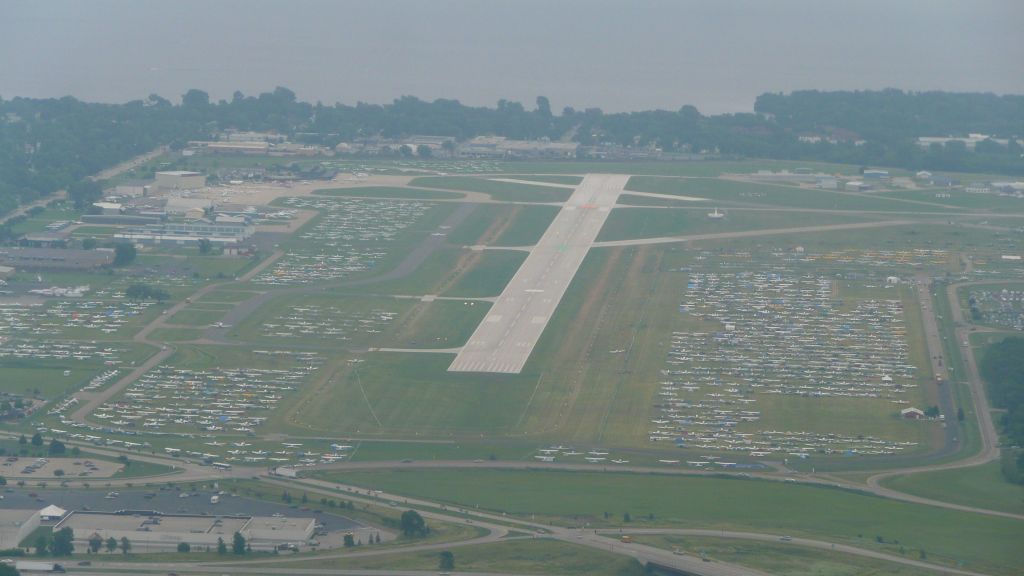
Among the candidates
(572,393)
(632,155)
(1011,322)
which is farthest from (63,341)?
(632,155)

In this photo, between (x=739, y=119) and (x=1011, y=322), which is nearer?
(x=1011, y=322)

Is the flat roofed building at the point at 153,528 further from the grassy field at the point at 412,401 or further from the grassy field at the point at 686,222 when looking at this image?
the grassy field at the point at 686,222

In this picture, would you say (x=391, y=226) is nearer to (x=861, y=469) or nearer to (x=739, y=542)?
(x=861, y=469)

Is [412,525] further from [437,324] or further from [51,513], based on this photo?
[437,324]

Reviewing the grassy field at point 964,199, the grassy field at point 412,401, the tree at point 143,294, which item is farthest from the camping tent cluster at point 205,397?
the grassy field at point 964,199

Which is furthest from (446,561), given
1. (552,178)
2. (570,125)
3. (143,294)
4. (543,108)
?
(543,108)

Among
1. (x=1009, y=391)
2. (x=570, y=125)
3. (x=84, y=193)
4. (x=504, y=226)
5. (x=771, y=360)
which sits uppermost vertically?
(x=570, y=125)
